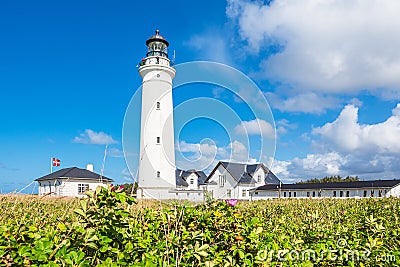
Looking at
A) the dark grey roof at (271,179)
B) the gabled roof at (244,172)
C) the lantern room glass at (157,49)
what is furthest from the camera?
the dark grey roof at (271,179)

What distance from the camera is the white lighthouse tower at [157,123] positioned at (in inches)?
1013

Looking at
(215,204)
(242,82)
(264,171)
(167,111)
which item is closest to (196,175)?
(264,171)

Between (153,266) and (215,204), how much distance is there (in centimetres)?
198

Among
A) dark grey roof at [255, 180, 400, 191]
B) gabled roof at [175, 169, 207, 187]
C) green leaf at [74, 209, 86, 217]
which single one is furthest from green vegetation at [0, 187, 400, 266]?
gabled roof at [175, 169, 207, 187]

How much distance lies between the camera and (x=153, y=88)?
26.9m

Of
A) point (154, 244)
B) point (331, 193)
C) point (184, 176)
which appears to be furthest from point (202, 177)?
point (154, 244)

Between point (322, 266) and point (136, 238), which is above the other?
point (136, 238)

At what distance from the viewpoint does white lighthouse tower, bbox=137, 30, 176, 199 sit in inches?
1013

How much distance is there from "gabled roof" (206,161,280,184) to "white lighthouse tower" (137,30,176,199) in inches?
702

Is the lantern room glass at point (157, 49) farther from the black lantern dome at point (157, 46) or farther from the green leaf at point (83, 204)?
the green leaf at point (83, 204)

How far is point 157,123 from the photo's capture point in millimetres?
26531

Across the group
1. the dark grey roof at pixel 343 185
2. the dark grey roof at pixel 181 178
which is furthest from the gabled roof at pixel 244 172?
the dark grey roof at pixel 181 178

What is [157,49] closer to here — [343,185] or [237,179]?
[237,179]

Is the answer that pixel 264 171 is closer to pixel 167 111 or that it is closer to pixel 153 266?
pixel 167 111
